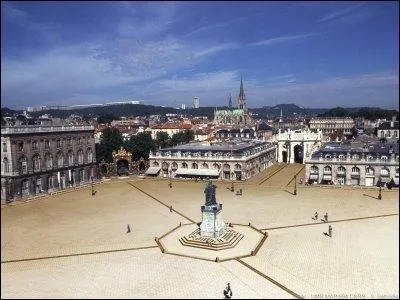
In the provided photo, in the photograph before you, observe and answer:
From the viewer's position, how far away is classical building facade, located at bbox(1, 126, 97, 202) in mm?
55875

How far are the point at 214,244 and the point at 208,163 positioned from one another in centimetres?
3918

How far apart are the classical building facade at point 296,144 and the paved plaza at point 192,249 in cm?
3475

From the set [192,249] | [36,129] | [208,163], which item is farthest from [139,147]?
[192,249]

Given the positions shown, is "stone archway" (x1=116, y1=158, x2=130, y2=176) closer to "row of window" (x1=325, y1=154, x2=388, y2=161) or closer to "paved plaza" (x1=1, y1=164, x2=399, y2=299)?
"paved plaza" (x1=1, y1=164, x2=399, y2=299)

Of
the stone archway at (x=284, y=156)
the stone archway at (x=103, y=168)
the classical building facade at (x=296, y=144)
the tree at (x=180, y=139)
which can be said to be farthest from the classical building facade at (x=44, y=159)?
the stone archway at (x=284, y=156)

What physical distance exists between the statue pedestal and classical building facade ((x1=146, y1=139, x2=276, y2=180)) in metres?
34.1

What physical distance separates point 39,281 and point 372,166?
169ft

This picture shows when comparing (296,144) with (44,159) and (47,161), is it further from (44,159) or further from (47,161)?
(44,159)

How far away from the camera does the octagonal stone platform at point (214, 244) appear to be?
104 ft

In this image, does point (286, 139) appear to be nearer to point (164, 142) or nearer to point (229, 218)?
point (164, 142)

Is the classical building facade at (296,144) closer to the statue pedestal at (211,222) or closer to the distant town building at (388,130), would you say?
the distant town building at (388,130)

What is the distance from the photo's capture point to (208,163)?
237 feet

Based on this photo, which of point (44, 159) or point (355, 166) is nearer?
point (44, 159)

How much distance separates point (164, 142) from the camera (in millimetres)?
102562
